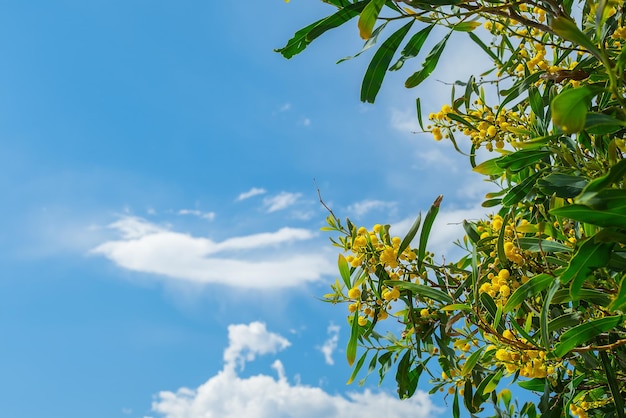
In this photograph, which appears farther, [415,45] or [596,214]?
[415,45]

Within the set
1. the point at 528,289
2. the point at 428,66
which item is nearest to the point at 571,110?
the point at 528,289

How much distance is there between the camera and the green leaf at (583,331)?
5.09 feet

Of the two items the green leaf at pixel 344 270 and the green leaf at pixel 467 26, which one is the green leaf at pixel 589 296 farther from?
the green leaf at pixel 467 26

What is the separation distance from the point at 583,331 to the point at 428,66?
0.99 metres

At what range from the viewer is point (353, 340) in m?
2.04

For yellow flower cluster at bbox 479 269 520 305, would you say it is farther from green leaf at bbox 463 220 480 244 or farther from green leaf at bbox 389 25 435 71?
green leaf at bbox 389 25 435 71

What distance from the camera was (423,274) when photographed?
6.63 ft

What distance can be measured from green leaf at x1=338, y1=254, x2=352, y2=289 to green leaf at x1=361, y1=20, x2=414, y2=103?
0.48 metres

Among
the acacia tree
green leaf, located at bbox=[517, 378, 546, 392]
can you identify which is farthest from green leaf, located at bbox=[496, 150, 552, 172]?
green leaf, located at bbox=[517, 378, 546, 392]

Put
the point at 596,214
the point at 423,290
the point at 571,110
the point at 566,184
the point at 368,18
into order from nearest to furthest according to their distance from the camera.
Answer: the point at 571,110
the point at 596,214
the point at 566,184
the point at 368,18
the point at 423,290

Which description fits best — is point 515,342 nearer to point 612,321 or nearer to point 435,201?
point 612,321

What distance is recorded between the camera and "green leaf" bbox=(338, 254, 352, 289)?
6.48 feet

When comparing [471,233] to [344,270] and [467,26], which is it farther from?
[467,26]

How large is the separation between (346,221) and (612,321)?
2.45 feet
